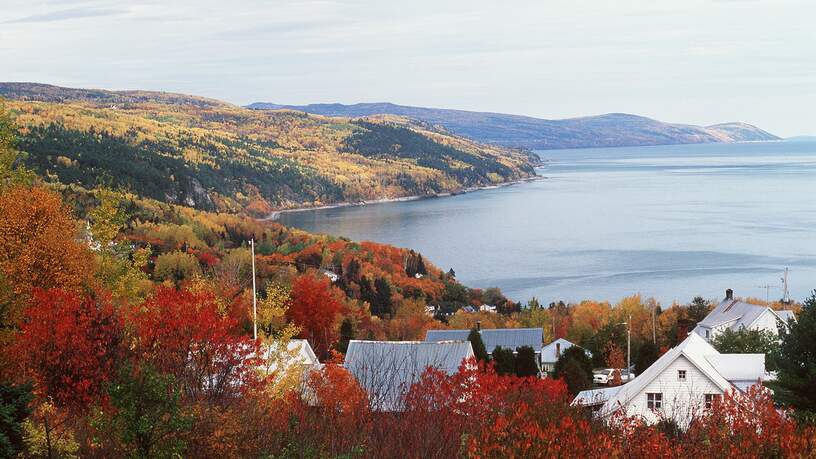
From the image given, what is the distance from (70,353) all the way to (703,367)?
1311 cm

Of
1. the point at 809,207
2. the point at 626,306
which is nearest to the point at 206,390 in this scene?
the point at 626,306

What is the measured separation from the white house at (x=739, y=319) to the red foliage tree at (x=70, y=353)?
28940mm

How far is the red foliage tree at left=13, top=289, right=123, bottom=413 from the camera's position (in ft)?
47.0

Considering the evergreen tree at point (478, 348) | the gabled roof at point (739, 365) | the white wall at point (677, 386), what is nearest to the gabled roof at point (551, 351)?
the evergreen tree at point (478, 348)

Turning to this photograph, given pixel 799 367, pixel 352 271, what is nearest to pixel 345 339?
pixel 799 367

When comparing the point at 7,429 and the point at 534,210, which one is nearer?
the point at 7,429

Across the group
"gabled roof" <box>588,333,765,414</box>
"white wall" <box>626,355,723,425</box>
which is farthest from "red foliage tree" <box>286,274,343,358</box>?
"white wall" <box>626,355,723,425</box>

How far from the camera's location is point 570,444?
8.70 metres

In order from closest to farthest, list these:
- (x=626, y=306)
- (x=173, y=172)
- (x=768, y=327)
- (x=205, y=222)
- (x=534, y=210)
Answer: (x=768, y=327) → (x=626, y=306) → (x=205, y=222) → (x=534, y=210) → (x=173, y=172)

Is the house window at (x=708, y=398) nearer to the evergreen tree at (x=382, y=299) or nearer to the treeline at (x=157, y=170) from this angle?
the evergreen tree at (x=382, y=299)

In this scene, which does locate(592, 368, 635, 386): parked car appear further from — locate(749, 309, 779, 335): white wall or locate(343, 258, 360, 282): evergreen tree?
locate(343, 258, 360, 282): evergreen tree

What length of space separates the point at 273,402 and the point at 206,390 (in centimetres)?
158

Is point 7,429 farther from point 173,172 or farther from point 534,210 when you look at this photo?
point 173,172

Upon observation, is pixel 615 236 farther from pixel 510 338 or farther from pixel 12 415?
pixel 12 415
